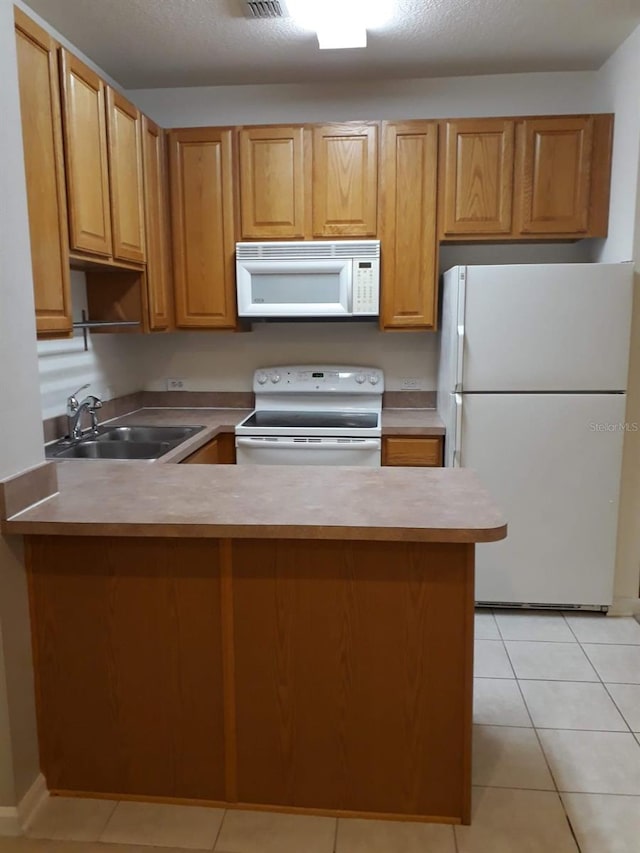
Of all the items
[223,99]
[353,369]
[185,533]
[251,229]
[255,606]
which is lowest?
[255,606]

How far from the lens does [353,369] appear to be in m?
3.84

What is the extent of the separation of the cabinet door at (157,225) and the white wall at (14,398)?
1479mm

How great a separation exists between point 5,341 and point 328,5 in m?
1.94

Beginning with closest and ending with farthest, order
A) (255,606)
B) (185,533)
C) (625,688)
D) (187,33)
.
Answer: (185,533) < (255,606) < (625,688) < (187,33)

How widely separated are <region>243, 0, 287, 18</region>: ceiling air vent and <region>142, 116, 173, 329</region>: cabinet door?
2.57 feet

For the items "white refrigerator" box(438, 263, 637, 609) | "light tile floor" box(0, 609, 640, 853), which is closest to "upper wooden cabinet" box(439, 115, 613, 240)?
"white refrigerator" box(438, 263, 637, 609)

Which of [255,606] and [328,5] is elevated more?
[328,5]

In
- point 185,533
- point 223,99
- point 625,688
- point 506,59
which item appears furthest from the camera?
point 223,99

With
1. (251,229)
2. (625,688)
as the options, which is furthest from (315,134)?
(625,688)

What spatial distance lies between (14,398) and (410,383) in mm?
2528

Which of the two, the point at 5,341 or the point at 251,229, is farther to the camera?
the point at 251,229

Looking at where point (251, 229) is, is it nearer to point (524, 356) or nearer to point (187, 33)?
point (187, 33)

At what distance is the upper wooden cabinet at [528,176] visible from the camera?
3.22 metres

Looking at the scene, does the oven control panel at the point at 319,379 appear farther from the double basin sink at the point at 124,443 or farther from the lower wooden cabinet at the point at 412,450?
the double basin sink at the point at 124,443
